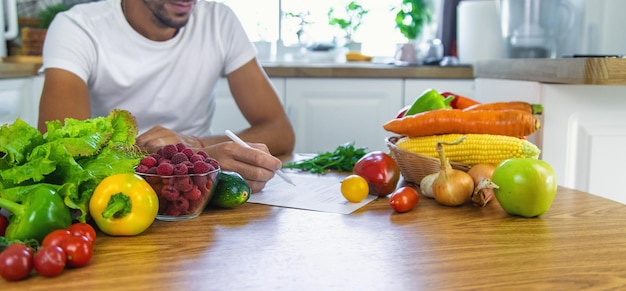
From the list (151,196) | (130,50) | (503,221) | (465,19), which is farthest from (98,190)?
(465,19)

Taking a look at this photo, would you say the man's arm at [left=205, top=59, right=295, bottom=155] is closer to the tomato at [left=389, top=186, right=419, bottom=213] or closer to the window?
the tomato at [left=389, top=186, right=419, bottom=213]

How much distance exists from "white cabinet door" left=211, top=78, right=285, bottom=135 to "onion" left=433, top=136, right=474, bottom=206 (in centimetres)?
181

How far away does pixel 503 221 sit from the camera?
96cm

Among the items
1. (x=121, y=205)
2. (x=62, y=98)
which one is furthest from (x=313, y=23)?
(x=121, y=205)

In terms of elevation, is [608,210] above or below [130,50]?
below

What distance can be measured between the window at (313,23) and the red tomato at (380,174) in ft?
7.93

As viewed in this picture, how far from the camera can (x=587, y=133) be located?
1569mm

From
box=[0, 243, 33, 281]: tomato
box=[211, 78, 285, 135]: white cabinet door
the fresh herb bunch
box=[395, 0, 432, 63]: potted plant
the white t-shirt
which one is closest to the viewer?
box=[0, 243, 33, 281]: tomato

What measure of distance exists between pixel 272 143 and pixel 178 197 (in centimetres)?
92

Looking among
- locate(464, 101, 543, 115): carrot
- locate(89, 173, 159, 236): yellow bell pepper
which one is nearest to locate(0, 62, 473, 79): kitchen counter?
locate(464, 101, 543, 115): carrot

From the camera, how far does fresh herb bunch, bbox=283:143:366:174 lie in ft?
4.66

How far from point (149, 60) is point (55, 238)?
4.40 feet

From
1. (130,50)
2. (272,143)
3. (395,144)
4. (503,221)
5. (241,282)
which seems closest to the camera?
(241,282)

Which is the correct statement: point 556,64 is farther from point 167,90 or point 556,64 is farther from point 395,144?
point 167,90
